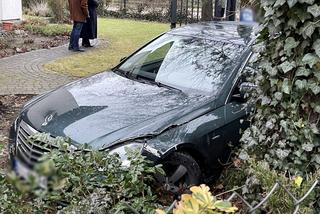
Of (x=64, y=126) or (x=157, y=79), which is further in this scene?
(x=157, y=79)

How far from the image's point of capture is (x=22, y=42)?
12594mm

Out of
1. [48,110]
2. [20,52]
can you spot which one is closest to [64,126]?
[48,110]

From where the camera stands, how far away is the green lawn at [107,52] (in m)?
9.45

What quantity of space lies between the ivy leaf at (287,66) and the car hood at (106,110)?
4.10 ft

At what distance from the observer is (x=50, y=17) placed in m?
17.8

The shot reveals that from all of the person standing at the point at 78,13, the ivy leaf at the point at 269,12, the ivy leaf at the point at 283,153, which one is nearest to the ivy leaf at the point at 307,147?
the ivy leaf at the point at 283,153

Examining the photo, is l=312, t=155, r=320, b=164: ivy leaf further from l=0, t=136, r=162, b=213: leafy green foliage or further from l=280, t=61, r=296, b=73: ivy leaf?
l=0, t=136, r=162, b=213: leafy green foliage

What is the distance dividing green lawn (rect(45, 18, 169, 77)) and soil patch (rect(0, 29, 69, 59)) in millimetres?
1470

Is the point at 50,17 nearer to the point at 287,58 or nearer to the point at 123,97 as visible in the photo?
the point at 123,97

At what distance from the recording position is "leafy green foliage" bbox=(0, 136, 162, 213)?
2418 mm

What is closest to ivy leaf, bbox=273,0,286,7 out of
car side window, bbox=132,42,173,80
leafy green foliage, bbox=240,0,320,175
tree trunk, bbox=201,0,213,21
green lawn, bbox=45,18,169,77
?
leafy green foliage, bbox=240,0,320,175

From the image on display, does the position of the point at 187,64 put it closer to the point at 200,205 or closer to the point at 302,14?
the point at 302,14

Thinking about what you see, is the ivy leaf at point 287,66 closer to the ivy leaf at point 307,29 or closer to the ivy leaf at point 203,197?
the ivy leaf at point 307,29

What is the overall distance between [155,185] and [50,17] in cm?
1565
